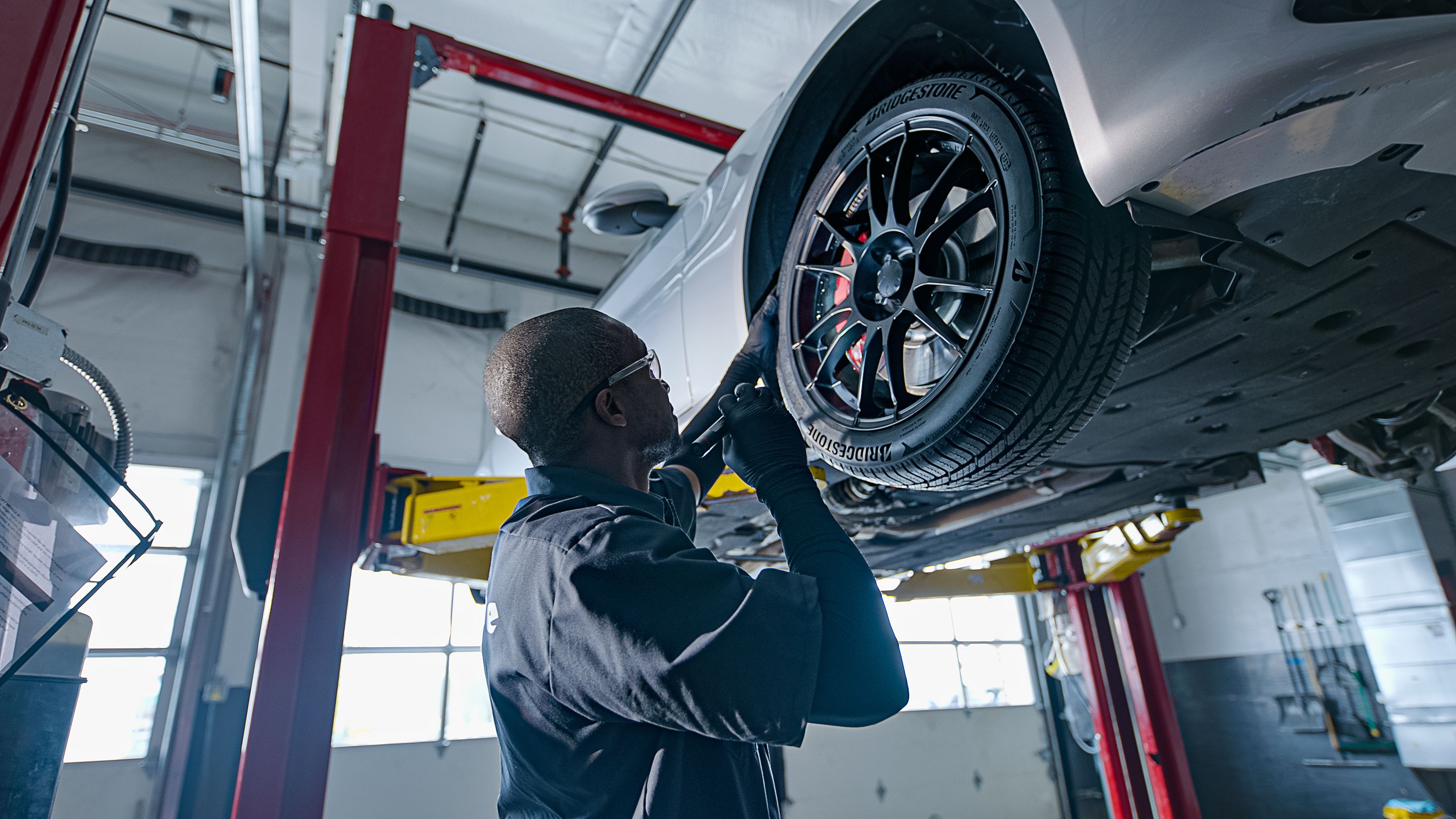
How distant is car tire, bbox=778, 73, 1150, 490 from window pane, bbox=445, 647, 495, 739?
220 inches

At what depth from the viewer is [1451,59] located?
0.78 metres

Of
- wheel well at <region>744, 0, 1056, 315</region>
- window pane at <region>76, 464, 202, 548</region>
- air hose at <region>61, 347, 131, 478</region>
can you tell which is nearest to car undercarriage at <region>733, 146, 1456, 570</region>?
wheel well at <region>744, 0, 1056, 315</region>

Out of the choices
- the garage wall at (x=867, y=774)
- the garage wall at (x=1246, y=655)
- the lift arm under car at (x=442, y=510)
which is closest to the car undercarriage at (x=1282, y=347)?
the lift arm under car at (x=442, y=510)

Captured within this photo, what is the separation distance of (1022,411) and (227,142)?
245 inches

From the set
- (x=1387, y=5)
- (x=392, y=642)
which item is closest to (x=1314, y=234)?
(x=1387, y=5)

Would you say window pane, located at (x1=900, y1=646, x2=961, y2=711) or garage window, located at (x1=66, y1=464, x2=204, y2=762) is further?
window pane, located at (x1=900, y1=646, x2=961, y2=711)

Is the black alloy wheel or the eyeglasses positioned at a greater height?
the black alloy wheel

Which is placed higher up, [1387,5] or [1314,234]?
[1387,5]

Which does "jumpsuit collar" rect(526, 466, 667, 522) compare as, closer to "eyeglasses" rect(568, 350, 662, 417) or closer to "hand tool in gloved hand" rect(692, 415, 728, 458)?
"eyeglasses" rect(568, 350, 662, 417)

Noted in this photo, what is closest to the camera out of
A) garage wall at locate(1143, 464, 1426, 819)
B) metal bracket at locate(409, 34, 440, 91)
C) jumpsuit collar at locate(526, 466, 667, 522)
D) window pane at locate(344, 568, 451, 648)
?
jumpsuit collar at locate(526, 466, 667, 522)

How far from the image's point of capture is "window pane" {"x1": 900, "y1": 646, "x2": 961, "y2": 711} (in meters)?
8.30

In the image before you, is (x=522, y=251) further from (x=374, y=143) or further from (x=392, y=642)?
(x=374, y=143)

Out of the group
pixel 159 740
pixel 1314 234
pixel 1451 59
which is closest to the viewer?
pixel 1451 59

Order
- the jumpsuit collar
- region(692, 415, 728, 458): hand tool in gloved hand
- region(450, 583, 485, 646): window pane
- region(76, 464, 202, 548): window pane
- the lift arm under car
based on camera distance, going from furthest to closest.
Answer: region(450, 583, 485, 646): window pane
region(76, 464, 202, 548): window pane
the lift arm under car
region(692, 415, 728, 458): hand tool in gloved hand
the jumpsuit collar
